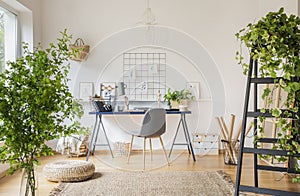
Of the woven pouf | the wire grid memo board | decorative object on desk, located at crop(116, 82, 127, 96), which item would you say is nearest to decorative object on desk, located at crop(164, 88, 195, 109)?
the wire grid memo board

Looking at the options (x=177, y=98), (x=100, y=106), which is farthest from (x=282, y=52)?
(x=177, y=98)

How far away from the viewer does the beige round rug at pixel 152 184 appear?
303 centimetres

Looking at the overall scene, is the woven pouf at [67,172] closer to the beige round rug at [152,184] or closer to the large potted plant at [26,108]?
the beige round rug at [152,184]

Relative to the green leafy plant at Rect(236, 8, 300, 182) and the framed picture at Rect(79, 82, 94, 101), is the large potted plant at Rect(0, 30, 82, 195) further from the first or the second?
the framed picture at Rect(79, 82, 94, 101)

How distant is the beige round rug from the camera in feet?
9.93

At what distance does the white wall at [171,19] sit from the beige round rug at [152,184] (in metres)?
1.76

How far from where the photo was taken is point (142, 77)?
16.8ft

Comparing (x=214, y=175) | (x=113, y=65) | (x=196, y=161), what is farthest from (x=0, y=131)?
(x=113, y=65)

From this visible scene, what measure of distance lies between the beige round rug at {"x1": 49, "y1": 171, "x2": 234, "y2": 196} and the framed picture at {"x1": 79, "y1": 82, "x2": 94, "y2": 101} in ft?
5.59

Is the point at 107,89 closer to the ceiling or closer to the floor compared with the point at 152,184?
closer to the ceiling

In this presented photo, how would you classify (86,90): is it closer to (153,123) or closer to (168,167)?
(153,123)

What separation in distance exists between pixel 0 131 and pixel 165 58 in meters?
3.92

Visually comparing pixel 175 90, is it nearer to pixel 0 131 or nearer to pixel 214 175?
pixel 214 175

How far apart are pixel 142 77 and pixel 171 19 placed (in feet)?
3.38
